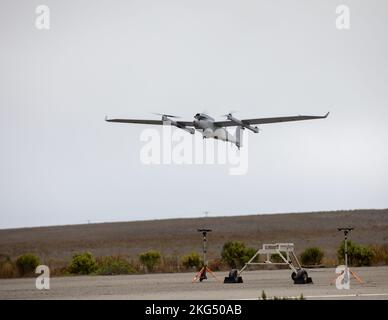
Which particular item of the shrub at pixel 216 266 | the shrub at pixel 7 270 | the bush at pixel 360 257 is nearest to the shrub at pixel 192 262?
the shrub at pixel 216 266

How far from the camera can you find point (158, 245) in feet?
385

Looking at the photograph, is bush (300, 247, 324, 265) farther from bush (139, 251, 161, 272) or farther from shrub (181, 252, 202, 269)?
bush (139, 251, 161, 272)

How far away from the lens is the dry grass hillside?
108 meters

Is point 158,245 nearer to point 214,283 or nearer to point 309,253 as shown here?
point 309,253

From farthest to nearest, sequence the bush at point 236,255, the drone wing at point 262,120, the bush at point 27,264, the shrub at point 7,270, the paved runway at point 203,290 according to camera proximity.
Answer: the drone wing at point 262,120 < the bush at point 236,255 < the bush at point 27,264 < the shrub at point 7,270 < the paved runway at point 203,290

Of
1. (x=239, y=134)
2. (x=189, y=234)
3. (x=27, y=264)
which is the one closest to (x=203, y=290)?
(x=27, y=264)

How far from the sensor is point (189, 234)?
13575 centimetres

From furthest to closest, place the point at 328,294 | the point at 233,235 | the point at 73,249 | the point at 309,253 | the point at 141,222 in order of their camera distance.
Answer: the point at 141,222, the point at 233,235, the point at 73,249, the point at 309,253, the point at 328,294

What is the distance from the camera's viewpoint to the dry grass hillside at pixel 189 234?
4269 inches

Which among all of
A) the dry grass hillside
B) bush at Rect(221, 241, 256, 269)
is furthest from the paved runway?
the dry grass hillside

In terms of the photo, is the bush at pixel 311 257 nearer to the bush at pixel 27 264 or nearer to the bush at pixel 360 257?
the bush at pixel 360 257

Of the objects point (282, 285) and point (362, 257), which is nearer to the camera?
point (282, 285)
